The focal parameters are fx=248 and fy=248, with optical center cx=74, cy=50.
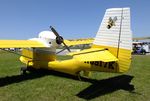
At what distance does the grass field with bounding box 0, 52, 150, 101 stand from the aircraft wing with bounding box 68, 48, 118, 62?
65.2 inches

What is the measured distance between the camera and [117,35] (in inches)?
461

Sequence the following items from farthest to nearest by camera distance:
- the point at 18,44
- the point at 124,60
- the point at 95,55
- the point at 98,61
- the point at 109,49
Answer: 1. the point at 18,44
2. the point at 109,49
3. the point at 98,61
4. the point at 124,60
5. the point at 95,55

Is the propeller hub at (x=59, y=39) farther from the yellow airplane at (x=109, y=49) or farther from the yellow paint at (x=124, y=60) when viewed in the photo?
the yellow paint at (x=124, y=60)

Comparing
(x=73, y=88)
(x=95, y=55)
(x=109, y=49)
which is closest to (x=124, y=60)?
(x=109, y=49)

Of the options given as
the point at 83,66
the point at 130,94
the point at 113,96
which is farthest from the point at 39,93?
the point at 130,94

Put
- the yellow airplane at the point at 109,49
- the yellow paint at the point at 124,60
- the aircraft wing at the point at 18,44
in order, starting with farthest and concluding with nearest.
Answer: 1. the aircraft wing at the point at 18,44
2. the yellow paint at the point at 124,60
3. the yellow airplane at the point at 109,49

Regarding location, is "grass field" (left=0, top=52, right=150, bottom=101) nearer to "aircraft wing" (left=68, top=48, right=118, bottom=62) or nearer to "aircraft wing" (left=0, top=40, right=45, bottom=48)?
"aircraft wing" (left=68, top=48, right=118, bottom=62)

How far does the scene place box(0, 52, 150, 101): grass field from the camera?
10.7m

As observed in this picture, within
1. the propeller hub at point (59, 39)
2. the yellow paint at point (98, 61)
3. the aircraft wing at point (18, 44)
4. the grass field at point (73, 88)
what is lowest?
the grass field at point (73, 88)

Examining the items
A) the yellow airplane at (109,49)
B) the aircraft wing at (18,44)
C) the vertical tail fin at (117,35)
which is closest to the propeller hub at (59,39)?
the aircraft wing at (18,44)

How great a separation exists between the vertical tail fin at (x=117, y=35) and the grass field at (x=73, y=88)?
1.40 metres

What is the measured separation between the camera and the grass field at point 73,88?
35.2 ft

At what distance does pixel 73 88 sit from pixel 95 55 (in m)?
2.39

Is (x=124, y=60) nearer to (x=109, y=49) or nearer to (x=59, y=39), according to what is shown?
(x=109, y=49)
